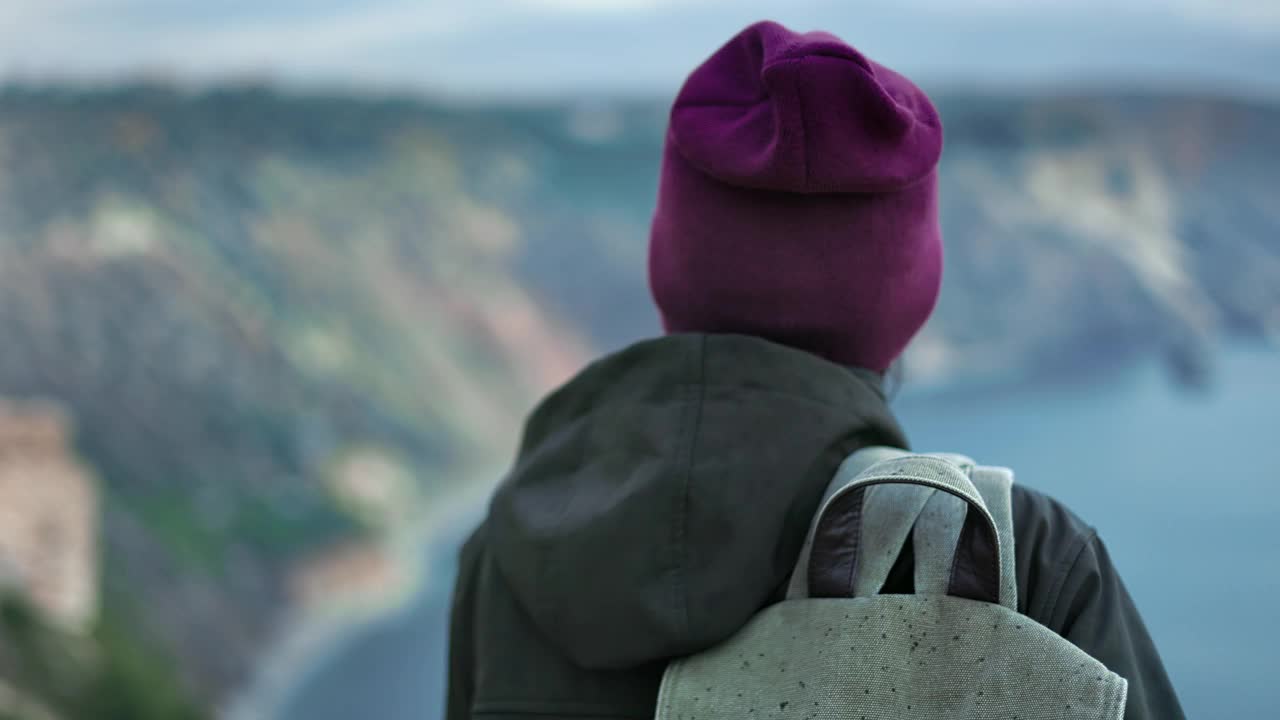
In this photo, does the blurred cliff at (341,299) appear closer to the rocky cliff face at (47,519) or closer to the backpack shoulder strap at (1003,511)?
the rocky cliff face at (47,519)

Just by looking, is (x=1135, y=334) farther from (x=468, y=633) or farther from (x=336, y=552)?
(x=468, y=633)

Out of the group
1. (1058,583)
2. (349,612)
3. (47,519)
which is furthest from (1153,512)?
(47,519)

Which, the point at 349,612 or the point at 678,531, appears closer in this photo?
the point at 678,531

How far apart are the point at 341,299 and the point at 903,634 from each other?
8.16 ft

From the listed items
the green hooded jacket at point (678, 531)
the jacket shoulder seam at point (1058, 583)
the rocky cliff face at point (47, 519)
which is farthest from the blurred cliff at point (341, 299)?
the jacket shoulder seam at point (1058, 583)

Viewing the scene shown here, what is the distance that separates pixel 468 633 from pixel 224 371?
6.86ft

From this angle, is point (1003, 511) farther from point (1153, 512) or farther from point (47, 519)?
point (47, 519)

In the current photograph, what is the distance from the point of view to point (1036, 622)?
23.0 inches

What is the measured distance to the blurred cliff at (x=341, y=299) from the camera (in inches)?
101

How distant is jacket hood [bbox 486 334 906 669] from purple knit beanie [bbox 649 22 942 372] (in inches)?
2.1

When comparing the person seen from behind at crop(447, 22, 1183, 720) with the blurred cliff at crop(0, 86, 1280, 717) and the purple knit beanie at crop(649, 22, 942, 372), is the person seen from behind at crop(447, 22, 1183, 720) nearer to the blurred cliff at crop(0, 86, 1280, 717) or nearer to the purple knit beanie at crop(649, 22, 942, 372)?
the purple knit beanie at crop(649, 22, 942, 372)

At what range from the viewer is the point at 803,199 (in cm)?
73

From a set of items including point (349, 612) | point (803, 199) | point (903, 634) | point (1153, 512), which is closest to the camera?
point (903, 634)

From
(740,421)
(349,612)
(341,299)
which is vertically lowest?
(349,612)
